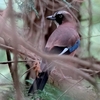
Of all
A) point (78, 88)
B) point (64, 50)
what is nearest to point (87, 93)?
point (78, 88)

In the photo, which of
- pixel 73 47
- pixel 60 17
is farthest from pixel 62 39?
pixel 60 17

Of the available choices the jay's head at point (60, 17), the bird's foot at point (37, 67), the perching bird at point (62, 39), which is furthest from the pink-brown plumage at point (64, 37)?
the bird's foot at point (37, 67)

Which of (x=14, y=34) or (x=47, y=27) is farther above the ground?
(x=14, y=34)

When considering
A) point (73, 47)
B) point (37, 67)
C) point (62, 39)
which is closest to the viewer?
point (37, 67)

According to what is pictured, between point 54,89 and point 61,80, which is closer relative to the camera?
point 54,89

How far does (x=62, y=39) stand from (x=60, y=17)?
66 cm

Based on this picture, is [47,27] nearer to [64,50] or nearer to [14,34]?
[64,50]

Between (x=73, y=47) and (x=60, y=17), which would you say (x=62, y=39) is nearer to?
(x=73, y=47)

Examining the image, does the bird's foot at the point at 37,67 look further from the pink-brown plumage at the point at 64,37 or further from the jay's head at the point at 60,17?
the jay's head at the point at 60,17

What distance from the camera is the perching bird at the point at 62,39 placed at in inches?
114

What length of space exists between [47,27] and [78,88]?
1.84 metres

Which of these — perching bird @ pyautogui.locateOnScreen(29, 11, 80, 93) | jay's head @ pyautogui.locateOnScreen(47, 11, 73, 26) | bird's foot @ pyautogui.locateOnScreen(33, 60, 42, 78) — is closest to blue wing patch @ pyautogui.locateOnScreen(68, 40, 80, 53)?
perching bird @ pyautogui.locateOnScreen(29, 11, 80, 93)

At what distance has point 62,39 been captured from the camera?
3.49m

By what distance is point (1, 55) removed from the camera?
3594mm
